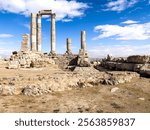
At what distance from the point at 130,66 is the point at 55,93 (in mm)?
7237

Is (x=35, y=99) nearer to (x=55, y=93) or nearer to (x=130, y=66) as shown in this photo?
(x=55, y=93)

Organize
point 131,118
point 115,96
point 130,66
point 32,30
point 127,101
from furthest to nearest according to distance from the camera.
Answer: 1. point 32,30
2. point 130,66
3. point 115,96
4. point 127,101
5. point 131,118

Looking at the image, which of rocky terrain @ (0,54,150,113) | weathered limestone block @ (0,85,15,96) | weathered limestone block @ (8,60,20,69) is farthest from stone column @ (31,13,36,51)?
weathered limestone block @ (0,85,15,96)

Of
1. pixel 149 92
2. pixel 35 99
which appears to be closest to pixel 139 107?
pixel 149 92

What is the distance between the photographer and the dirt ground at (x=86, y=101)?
7695 millimetres

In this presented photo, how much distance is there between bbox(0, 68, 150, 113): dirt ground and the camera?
7.70 metres

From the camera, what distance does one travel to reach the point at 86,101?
28.2ft

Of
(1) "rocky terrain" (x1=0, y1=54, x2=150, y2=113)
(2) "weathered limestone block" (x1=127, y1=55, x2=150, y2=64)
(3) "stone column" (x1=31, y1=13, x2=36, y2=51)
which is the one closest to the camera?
(1) "rocky terrain" (x1=0, y1=54, x2=150, y2=113)

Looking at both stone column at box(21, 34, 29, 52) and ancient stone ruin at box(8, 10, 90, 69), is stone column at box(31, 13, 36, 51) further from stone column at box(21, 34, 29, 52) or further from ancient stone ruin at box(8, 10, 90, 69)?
stone column at box(21, 34, 29, 52)

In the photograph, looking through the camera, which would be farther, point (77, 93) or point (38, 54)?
point (38, 54)

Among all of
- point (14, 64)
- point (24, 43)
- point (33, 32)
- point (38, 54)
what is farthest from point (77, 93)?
point (33, 32)

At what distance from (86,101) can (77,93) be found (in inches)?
51.9

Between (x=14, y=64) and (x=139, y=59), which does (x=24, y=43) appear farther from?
(x=139, y=59)

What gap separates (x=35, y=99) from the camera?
8.87 metres
